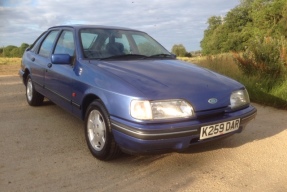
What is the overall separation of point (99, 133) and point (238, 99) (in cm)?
158

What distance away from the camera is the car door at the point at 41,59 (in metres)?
4.69

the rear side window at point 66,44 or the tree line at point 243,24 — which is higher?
the tree line at point 243,24

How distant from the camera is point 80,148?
3.59 meters

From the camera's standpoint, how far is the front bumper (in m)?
2.67

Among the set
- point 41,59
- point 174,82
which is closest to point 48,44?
point 41,59

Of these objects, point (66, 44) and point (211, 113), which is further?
point (66, 44)

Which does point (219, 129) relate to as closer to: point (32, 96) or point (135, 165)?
point (135, 165)

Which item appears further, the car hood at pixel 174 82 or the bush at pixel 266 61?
the bush at pixel 266 61

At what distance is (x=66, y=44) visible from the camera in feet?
13.8

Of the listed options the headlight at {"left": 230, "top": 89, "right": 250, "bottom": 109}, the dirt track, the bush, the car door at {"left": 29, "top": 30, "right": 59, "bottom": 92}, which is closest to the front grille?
the headlight at {"left": 230, "top": 89, "right": 250, "bottom": 109}

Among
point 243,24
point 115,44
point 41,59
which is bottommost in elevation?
point 41,59

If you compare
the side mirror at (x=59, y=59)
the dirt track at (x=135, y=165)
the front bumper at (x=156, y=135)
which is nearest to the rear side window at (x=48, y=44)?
the side mirror at (x=59, y=59)

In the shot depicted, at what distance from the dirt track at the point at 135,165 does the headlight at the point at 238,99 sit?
62 centimetres

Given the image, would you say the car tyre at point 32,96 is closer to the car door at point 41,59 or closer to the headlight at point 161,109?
the car door at point 41,59
